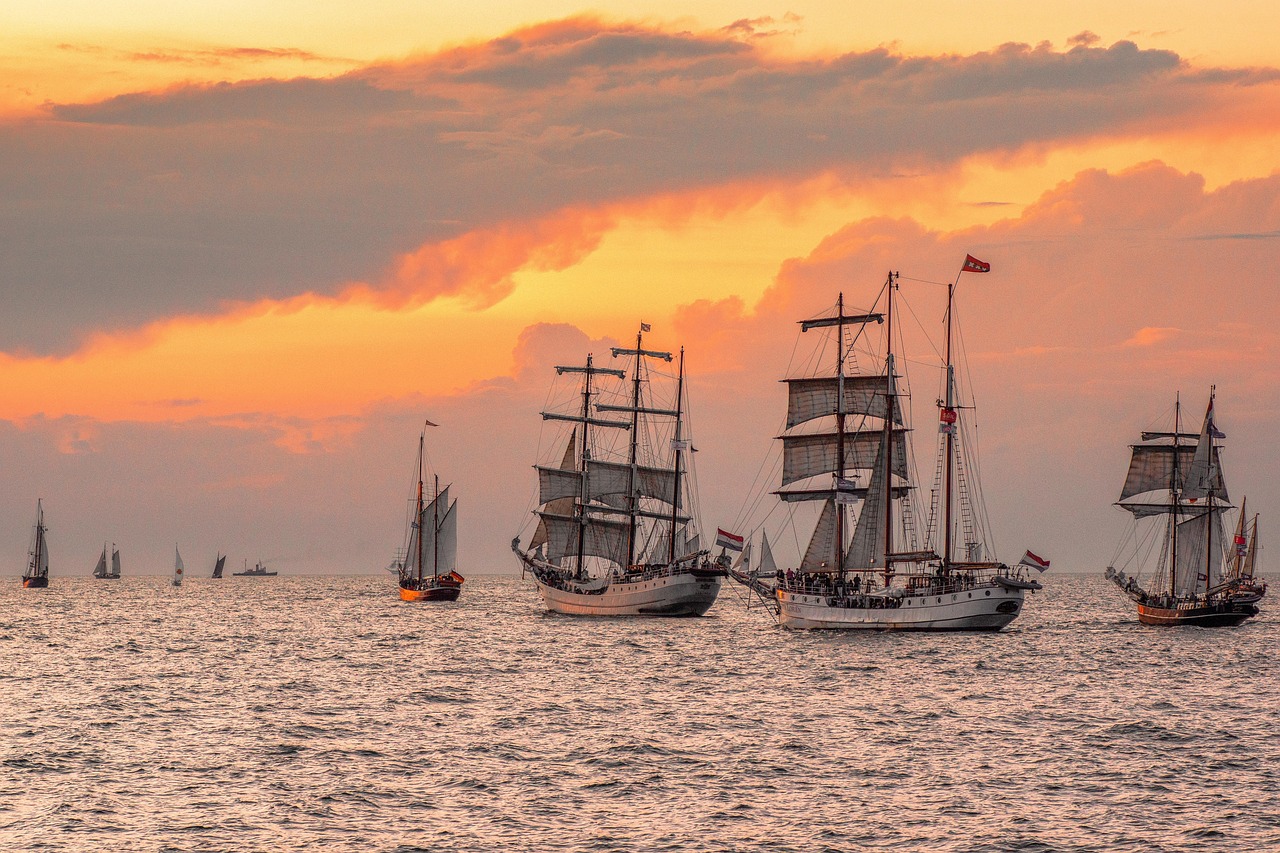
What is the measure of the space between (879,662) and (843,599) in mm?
19546

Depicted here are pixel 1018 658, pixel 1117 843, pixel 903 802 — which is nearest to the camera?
pixel 1117 843

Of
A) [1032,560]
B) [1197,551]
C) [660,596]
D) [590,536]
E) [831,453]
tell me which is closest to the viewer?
[1032,560]

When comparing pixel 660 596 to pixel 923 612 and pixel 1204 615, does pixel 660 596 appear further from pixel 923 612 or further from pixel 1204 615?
pixel 1204 615

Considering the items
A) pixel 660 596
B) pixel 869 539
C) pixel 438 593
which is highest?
pixel 869 539

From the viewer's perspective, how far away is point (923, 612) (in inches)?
3937

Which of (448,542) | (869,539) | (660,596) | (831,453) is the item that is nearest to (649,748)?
(869,539)

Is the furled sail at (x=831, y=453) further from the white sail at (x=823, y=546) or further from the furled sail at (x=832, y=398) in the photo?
the white sail at (x=823, y=546)

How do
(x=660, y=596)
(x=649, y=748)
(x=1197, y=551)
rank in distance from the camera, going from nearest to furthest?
(x=649, y=748) < (x=1197, y=551) < (x=660, y=596)

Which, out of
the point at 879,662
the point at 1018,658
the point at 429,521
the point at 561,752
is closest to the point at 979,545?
the point at 1018,658

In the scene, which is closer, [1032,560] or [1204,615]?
[1032,560]

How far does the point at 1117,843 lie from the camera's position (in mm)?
36594

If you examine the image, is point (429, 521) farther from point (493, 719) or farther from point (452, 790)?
point (452, 790)

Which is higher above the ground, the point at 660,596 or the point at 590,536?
the point at 590,536

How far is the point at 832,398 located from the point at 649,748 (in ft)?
209
